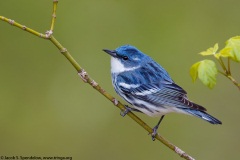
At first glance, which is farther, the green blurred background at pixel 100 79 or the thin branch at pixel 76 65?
the green blurred background at pixel 100 79

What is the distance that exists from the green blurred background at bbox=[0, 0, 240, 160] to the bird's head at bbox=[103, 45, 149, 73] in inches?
88.4

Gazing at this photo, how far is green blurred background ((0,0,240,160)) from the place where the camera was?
750 centimetres

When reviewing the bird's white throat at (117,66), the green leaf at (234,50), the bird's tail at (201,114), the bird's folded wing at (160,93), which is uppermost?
the bird's white throat at (117,66)

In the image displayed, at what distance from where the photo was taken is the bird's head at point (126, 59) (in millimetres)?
5238

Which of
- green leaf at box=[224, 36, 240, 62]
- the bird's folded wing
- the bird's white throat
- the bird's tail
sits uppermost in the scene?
the bird's white throat

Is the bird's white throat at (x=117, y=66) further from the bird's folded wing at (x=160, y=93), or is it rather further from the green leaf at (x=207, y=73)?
the green leaf at (x=207, y=73)

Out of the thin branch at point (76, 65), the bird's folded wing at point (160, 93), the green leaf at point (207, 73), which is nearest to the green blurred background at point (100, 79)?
the bird's folded wing at point (160, 93)

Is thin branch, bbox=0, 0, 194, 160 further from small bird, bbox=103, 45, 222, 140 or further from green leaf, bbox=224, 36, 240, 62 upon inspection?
green leaf, bbox=224, 36, 240, 62

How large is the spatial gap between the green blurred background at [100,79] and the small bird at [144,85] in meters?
2.26

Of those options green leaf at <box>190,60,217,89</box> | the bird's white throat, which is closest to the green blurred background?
the bird's white throat

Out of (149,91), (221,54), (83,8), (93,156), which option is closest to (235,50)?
(221,54)

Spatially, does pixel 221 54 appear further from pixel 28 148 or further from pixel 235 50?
pixel 28 148

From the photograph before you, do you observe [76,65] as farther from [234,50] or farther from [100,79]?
[100,79]

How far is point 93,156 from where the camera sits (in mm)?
7234
